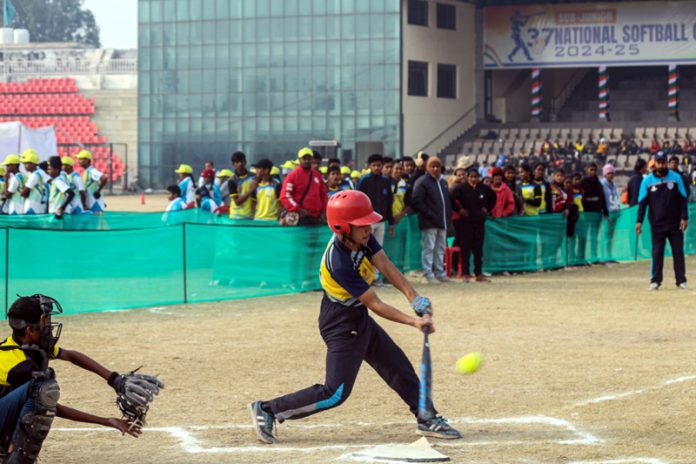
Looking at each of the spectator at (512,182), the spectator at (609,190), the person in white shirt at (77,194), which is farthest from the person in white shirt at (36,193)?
the spectator at (609,190)

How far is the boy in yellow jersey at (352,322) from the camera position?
7660mm

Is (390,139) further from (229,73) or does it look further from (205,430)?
(205,430)

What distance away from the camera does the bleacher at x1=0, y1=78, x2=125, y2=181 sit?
2709 inches

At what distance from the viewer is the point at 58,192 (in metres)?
19.4

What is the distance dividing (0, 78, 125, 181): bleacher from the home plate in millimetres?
60380

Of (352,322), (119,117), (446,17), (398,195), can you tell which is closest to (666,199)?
(398,195)

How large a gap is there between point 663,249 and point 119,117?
55.9 metres

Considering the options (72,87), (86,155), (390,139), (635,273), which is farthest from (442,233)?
(72,87)

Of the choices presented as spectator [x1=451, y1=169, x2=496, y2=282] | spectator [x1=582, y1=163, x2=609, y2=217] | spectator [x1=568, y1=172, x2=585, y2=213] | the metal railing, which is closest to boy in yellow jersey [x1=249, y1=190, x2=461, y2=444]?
spectator [x1=451, y1=169, x2=496, y2=282]

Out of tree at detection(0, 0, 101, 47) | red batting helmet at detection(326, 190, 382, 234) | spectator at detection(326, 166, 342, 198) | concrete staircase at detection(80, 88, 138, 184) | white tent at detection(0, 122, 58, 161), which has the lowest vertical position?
red batting helmet at detection(326, 190, 382, 234)

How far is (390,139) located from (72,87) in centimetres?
2112

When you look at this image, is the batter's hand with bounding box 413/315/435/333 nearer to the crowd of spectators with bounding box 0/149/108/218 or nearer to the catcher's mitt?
the catcher's mitt

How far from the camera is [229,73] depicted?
64.8 meters

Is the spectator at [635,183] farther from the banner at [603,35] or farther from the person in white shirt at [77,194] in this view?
the banner at [603,35]
